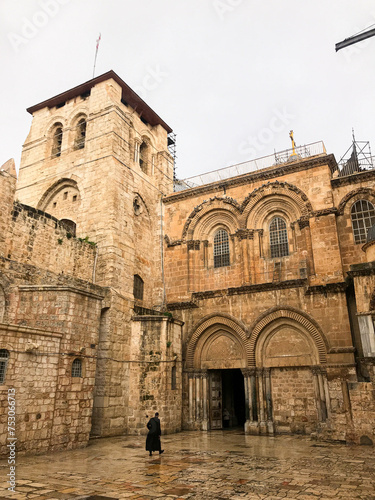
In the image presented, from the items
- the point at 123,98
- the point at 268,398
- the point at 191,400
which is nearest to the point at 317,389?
the point at 268,398

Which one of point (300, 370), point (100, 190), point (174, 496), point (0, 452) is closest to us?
point (174, 496)

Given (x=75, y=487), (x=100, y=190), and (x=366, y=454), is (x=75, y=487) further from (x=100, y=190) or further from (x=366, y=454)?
(x=100, y=190)

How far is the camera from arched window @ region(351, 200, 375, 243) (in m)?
17.3

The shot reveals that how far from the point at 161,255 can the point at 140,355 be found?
5847 millimetres

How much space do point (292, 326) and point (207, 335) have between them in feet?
13.2

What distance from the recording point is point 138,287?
20.0m

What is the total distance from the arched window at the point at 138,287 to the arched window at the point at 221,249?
3816mm

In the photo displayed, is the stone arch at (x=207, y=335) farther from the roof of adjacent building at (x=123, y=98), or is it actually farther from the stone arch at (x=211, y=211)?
the roof of adjacent building at (x=123, y=98)

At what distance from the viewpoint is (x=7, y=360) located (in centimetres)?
1109

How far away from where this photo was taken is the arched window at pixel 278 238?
18828 millimetres

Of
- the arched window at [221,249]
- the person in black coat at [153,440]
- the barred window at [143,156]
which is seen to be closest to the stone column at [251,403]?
the arched window at [221,249]

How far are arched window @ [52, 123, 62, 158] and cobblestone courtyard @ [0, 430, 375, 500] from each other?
52.5 ft

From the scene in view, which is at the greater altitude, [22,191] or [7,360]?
[22,191]

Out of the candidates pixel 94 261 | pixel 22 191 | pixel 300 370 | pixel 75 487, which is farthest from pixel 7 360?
pixel 22 191
